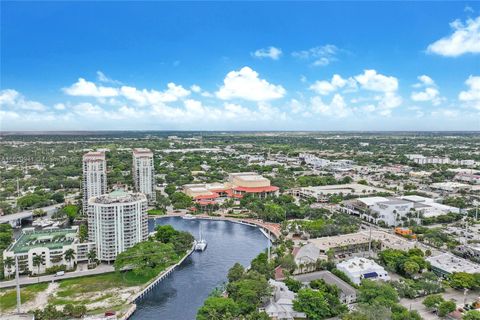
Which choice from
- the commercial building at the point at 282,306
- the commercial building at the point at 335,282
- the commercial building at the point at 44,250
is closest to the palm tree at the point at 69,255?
the commercial building at the point at 44,250

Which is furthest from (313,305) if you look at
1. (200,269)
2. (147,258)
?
→ (147,258)

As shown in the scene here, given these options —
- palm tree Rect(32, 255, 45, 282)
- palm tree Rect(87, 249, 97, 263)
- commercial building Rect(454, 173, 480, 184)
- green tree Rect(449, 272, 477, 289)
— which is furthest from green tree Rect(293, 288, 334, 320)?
commercial building Rect(454, 173, 480, 184)

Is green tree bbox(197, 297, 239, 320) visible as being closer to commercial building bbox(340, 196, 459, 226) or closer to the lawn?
the lawn

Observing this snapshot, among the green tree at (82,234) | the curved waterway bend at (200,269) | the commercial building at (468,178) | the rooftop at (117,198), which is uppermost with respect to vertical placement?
the rooftop at (117,198)

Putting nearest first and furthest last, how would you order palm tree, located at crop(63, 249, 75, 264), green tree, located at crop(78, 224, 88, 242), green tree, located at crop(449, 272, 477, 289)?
green tree, located at crop(449, 272, 477, 289) < palm tree, located at crop(63, 249, 75, 264) < green tree, located at crop(78, 224, 88, 242)

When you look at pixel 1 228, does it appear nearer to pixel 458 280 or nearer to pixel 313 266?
pixel 313 266

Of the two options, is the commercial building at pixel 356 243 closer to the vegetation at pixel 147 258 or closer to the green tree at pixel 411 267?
the green tree at pixel 411 267
